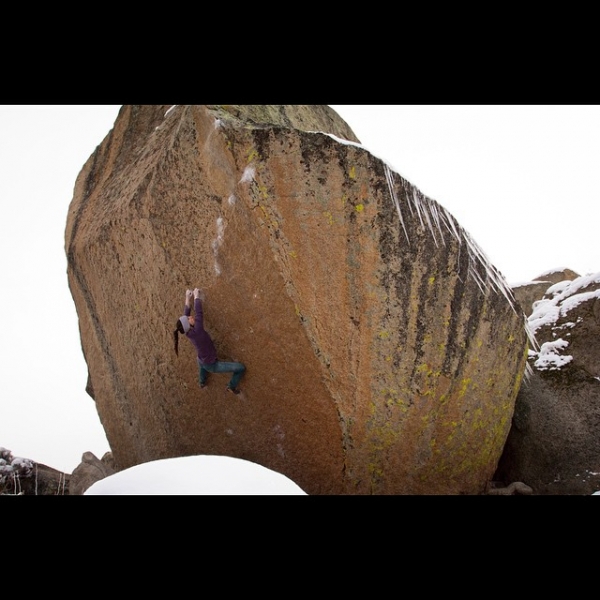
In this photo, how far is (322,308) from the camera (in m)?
4.59

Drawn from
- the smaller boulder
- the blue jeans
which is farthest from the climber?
the smaller boulder

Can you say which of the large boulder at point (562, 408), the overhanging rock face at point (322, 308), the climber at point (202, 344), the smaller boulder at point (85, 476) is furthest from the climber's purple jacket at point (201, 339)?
the large boulder at point (562, 408)

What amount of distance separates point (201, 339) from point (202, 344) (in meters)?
0.06

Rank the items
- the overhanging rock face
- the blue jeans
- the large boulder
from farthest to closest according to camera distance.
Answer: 1. the large boulder
2. the blue jeans
3. the overhanging rock face

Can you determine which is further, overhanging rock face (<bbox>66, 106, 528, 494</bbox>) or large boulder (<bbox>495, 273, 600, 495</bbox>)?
large boulder (<bbox>495, 273, 600, 495</bbox>)

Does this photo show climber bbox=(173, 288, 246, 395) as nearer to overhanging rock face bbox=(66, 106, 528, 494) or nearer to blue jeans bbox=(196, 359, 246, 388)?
blue jeans bbox=(196, 359, 246, 388)

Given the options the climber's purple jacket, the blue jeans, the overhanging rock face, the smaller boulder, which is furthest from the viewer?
the smaller boulder

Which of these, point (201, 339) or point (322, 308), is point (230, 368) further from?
point (322, 308)

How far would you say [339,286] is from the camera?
461 centimetres

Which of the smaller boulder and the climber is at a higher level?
the climber

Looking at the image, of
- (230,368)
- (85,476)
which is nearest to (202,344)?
(230,368)

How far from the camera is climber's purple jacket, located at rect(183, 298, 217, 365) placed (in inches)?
190

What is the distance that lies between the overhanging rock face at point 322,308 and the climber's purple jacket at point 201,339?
18cm

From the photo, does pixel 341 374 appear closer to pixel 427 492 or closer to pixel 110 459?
pixel 427 492
